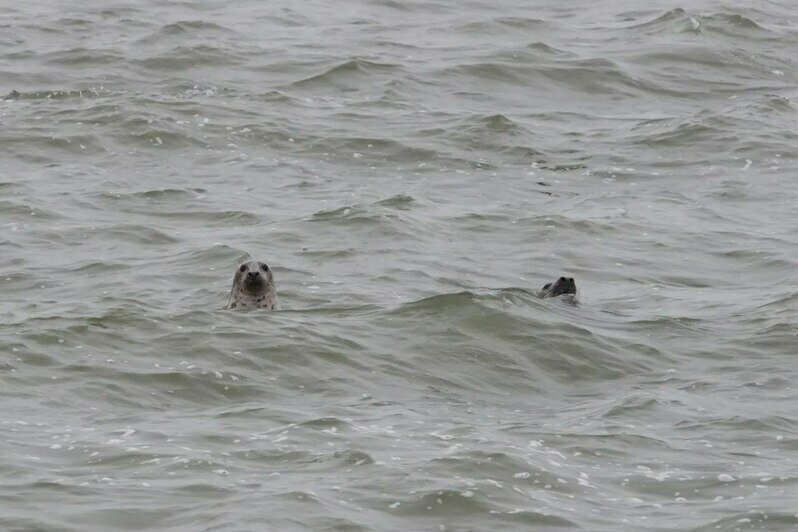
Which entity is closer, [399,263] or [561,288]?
[561,288]

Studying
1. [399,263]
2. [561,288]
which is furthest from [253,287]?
[399,263]

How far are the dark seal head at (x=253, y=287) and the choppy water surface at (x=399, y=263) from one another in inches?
11.2

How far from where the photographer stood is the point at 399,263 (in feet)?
66.6

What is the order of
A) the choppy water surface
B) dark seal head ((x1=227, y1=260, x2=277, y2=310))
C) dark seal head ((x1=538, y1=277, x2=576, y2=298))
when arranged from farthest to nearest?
1. dark seal head ((x1=538, y1=277, x2=576, y2=298))
2. dark seal head ((x1=227, y1=260, x2=277, y2=310))
3. the choppy water surface

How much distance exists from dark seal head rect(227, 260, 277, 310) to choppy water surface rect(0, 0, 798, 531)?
284 millimetres

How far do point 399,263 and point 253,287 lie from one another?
2.98m

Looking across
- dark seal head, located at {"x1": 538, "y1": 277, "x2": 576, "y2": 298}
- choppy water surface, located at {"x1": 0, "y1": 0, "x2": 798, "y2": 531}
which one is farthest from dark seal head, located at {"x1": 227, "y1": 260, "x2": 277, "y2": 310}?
dark seal head, located at {"x1": 538, "y1": 277, "x2": 576, "y2": 298}

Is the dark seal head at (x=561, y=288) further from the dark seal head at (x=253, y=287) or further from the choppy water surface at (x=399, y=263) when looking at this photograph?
the dark seal head at (x=253, y=287)

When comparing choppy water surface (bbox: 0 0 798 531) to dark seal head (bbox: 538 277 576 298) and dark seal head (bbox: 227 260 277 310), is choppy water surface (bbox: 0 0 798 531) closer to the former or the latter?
dark seal head (bbox: 538 277 576 298)

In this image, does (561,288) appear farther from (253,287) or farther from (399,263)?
(253,287)

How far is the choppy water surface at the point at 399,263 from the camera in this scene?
13023 mm

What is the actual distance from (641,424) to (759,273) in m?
6.24

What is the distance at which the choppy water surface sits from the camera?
42.7ft

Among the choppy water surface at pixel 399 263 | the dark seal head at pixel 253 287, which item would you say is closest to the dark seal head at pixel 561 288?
the choppy water surface at pixel 399 263
